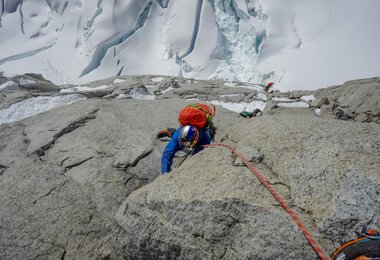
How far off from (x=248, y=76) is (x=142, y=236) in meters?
17.7

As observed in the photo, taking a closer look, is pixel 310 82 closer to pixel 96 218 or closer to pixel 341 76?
pixel 341 76

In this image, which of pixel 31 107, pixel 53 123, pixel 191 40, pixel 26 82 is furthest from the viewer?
pixel 191 40

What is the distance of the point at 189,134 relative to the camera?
3.09 m

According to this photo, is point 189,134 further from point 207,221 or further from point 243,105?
point 243,105

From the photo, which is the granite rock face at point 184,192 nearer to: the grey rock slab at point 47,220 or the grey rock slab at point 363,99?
the grey rock slab at point 47,220

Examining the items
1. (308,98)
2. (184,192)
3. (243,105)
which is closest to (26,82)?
(243,105)

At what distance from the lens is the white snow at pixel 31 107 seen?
468 cm

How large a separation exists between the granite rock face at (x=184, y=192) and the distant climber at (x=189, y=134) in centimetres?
32

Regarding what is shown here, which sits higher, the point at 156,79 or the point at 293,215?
the point at 293,215

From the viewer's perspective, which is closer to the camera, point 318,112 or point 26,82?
point 318,112

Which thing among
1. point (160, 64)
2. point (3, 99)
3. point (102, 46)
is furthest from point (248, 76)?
point (3, 99)

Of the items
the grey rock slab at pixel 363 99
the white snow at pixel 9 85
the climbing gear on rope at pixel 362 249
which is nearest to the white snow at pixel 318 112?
the grey rock slab at pixel 363 99

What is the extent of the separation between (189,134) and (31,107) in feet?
11.7

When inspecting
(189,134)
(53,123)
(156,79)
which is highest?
(189,134)
